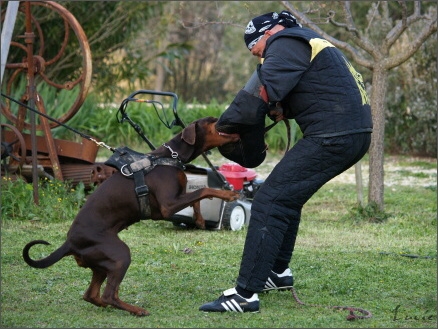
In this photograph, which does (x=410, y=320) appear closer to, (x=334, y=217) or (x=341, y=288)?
(x=341, y=288)

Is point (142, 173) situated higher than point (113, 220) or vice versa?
point (142, 173)

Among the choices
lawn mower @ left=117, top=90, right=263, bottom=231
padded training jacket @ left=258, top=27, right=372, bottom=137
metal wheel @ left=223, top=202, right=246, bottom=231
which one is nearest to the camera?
padded training jacket @ left=258, top=27, right=372, bottom=137

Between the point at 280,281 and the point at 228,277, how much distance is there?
0.67 metres

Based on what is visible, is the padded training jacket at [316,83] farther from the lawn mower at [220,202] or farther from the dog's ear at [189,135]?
the lawn mower at [220,202]

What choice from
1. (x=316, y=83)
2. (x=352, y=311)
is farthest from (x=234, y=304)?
(x=316, y=83)

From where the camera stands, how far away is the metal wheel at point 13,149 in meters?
8.86

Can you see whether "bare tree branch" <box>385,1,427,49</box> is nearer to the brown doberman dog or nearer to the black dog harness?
the brown doberman dog

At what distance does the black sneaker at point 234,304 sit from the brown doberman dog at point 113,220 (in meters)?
0.42

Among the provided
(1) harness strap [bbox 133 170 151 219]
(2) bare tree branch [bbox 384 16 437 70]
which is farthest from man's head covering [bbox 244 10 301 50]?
(2) bare tree branch [bbox 384 16 437 70]

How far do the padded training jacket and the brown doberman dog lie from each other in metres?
0.60

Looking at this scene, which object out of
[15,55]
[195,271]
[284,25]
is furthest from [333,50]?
[15,55]

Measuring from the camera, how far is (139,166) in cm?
510

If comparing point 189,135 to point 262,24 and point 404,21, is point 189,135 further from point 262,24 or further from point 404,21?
point 404,21

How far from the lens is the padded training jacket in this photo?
474 cm
